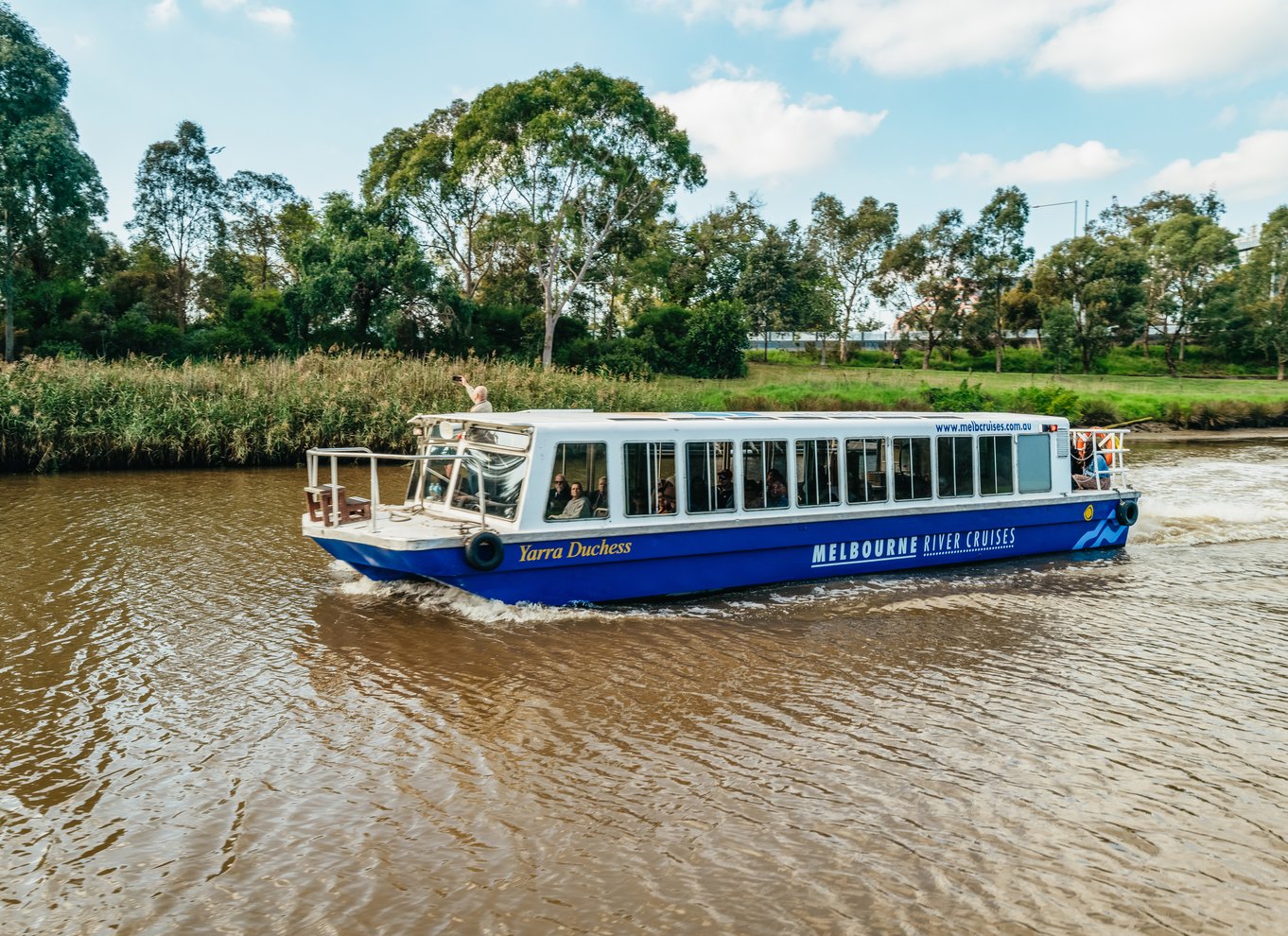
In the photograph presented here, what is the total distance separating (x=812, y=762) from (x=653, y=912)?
2.41 metres

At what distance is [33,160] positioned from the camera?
117 feet

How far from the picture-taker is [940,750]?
25.7 feet

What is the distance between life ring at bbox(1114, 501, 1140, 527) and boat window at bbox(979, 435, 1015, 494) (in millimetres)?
2618

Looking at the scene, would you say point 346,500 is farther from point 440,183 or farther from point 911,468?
point 440,183

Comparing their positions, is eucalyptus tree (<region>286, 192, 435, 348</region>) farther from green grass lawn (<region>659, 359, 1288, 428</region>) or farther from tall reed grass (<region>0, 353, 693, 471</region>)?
tall reed grass (<region>0, 353, 693, 471</region>)

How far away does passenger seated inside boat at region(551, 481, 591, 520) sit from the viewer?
37.9 feet

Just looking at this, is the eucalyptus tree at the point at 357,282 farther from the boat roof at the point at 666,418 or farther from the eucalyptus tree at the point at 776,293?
the boat roof at the point at 666,418

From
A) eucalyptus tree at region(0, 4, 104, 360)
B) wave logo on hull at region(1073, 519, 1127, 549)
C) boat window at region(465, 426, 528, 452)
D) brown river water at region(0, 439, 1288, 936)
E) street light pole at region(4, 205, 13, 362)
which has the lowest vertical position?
brown river water at region(0, 439, 1288, 936)

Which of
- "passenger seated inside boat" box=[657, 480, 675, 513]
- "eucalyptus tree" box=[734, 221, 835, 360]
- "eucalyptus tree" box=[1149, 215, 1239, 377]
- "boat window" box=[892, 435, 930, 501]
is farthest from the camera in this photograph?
"eucalyptus tree" box=[1149, 215, 1239, 377]

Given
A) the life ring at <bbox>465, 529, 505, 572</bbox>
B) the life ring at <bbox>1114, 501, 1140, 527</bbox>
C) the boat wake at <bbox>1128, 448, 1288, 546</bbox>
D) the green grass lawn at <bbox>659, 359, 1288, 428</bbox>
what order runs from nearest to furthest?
the life ring at <bbox>465, 529, 505, 572</bbox>
the life ring at <bbox>1114, 501, 1140, 527</bbox>
the boat wake at <bbox>1128, 448, 1288, 546</bbox>
the green grass lawn at <bbox>659, 359, 1288, 428</bbox>

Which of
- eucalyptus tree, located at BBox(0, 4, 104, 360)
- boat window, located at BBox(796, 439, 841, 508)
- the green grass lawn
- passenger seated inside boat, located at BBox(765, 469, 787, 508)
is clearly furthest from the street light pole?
boat window, located at BBox(796, 439, 841, 508)

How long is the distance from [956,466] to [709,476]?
457 centimetres

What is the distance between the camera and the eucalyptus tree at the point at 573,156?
42.4m

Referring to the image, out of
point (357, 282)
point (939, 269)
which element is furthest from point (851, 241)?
point (357, 282)
